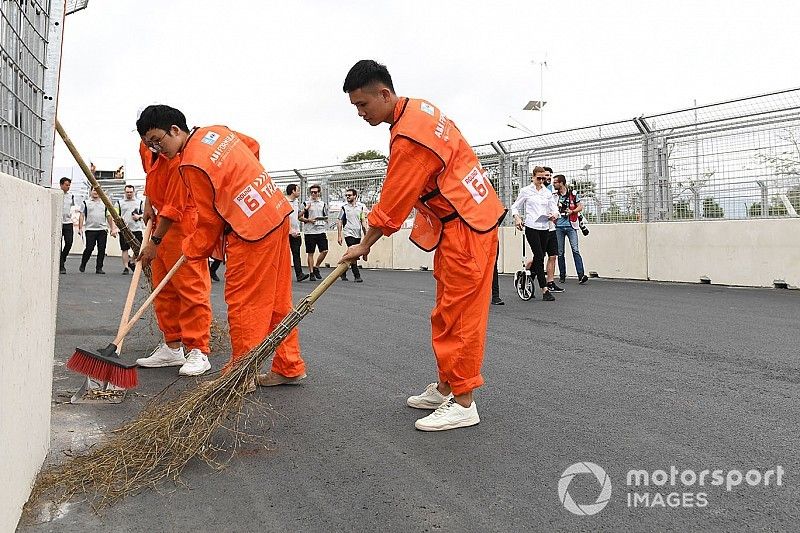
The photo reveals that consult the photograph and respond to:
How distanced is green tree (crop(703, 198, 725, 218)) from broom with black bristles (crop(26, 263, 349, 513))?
377 inches

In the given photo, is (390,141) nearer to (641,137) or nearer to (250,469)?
(250,469)

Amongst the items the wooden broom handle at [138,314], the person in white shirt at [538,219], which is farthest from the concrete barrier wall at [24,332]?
the person in white shirt at [538,219]

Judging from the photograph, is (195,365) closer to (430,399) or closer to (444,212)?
(430,399)

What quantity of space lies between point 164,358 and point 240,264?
1.59 m

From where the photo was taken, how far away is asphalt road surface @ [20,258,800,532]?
2.83 m

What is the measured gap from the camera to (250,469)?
3.41 metres

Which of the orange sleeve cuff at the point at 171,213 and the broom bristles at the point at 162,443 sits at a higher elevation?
the orange sleeve cuff at the point at 171,213

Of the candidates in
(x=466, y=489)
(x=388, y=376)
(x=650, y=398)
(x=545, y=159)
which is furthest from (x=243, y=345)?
(x=545, y=159)

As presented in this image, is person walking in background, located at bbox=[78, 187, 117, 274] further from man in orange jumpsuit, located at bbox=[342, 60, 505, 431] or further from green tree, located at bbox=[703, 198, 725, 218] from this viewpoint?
man in orange jumpsuit, located at bbox=[342, 60, 505, 431]

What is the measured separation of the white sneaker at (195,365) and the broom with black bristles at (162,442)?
1.27 meters

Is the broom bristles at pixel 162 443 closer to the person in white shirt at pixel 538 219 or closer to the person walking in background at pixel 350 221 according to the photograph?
the person in white shirt at pixel 538 219

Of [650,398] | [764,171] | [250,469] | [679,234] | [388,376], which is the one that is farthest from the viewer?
[679,234]

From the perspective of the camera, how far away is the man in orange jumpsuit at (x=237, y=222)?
4.67 m

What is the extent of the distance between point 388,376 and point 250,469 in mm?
1966
